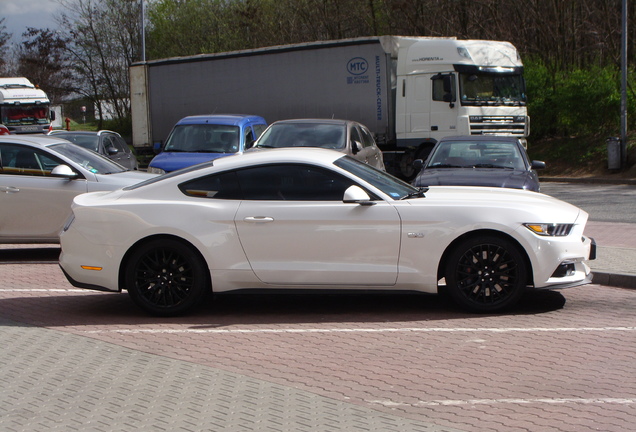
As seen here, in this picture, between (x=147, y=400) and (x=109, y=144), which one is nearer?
(x=147, y=400)

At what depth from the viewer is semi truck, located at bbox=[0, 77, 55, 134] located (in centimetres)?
4166

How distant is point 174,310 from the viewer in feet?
24.9

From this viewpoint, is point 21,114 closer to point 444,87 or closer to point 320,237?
point 444,87

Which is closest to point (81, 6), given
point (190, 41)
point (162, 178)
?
point (190, 41)

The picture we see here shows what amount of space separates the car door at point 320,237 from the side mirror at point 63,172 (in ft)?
13.9

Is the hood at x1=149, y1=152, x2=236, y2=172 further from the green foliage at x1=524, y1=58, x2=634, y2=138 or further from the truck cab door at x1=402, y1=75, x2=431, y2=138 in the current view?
the green foliage at x1=524, y1=58, x2=634, y2=138

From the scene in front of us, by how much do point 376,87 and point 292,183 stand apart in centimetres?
1614

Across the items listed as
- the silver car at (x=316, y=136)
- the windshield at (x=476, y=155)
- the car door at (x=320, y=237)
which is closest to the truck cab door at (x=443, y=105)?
the silver car at (x=316, y=136)

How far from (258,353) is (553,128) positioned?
23781mm

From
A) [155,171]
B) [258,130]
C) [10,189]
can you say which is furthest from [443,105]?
[10,189]

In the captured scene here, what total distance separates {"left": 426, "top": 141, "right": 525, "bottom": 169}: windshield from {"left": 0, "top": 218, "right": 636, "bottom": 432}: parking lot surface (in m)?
4.34

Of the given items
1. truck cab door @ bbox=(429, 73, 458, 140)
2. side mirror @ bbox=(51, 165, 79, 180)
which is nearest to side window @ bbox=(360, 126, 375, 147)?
truck cab door @ bbox=(429, 73, 458, 140)

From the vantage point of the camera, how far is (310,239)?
7.39 meters

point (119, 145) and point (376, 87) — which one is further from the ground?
point (376, 87)
